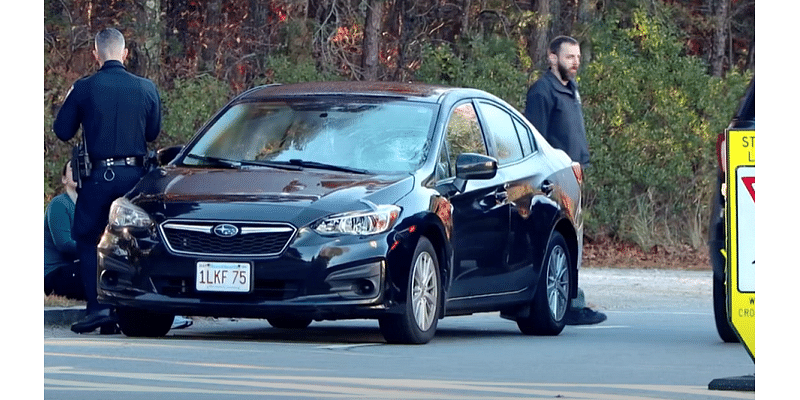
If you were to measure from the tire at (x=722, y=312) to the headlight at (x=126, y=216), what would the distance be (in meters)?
3.24

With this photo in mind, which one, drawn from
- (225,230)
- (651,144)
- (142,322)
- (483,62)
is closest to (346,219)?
(225,230)

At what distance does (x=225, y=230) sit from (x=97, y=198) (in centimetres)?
154

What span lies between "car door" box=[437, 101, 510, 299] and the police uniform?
191cm

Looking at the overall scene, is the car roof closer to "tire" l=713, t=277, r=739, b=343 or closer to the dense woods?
"tire" l=713, t=277, r=739, b=343

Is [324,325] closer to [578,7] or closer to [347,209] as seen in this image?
[347,209]

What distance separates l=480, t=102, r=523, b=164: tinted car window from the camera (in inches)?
493

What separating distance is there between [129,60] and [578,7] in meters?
7.64

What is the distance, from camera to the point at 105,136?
12.0m

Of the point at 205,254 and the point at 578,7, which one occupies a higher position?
the point at 578,7

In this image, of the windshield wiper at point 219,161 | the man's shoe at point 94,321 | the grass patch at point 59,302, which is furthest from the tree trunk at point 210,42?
the windshield wiper at point 219,161

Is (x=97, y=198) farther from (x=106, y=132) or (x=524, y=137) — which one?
(x=524, y=137)

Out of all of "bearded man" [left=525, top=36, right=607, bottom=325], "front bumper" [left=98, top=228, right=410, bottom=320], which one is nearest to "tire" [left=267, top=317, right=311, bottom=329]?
"front bumper" [left=98, top=228, right=410, bottom=320]
